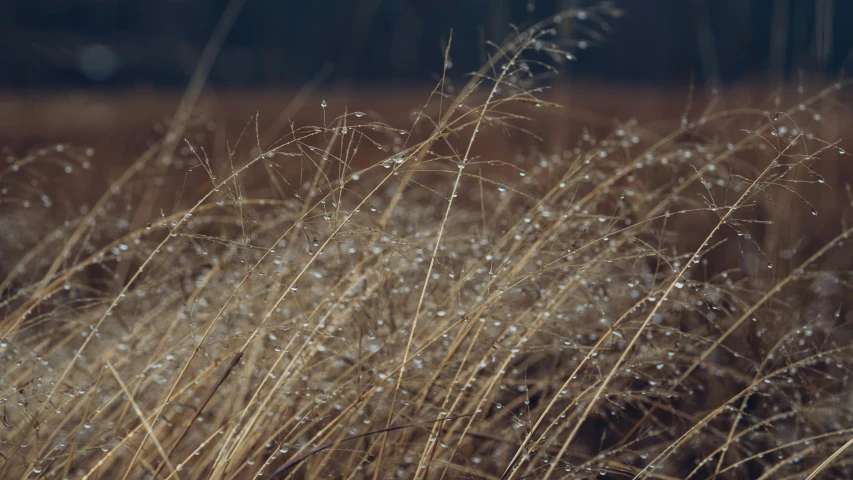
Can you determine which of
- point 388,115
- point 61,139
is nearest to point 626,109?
point 388,115

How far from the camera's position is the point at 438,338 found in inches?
36.0

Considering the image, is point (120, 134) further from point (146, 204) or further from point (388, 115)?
point (146, 204)

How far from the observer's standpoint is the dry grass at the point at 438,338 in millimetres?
886

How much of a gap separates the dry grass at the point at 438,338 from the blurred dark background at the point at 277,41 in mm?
4738

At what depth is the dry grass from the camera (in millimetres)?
886

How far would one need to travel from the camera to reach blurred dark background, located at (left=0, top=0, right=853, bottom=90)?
6.18 metres

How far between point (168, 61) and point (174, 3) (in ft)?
1.82

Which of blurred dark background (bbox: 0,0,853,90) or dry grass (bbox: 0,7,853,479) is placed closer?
dry grass (bbox: 0,7,853,479)

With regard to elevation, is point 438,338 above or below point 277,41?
below

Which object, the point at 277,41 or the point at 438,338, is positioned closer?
the point at 438,338

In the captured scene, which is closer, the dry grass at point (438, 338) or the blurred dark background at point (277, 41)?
the dry grass at point (438, 338)

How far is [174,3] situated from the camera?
6609mm

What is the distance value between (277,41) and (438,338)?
626cm

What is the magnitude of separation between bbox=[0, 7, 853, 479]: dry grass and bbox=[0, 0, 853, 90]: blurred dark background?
474 centimetres
